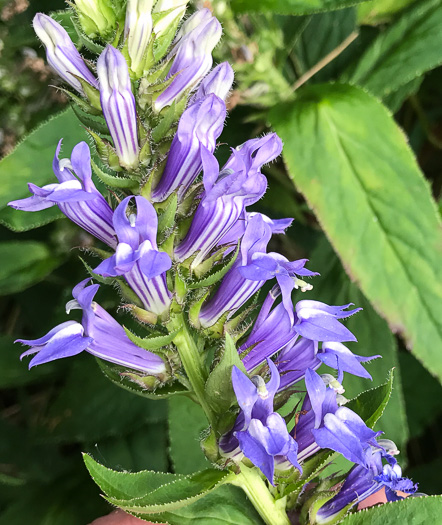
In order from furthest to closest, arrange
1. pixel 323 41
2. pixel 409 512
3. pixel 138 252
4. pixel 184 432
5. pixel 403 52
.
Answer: pixel 323 41
pixel 403 52
pixel 184 432
pixel 409 512
pixel 138 252

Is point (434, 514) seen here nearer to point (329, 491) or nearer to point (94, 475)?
point (329, 491)

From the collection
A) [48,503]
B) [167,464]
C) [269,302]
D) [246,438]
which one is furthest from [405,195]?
[48,503]

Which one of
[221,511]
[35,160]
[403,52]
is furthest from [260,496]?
[403,52]

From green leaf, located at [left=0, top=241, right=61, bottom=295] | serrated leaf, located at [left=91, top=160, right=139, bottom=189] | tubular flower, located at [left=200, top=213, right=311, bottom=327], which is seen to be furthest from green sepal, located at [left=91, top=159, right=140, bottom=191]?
green leaf, located at [left=0, top=241, right=61, bottom=295]

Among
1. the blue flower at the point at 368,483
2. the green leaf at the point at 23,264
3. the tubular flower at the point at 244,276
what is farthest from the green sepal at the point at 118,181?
the green leaf at the point at 23,264

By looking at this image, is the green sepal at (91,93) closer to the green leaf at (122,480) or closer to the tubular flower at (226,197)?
the tubular flower at (226,197)

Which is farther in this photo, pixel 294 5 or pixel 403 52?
pixel 403 52

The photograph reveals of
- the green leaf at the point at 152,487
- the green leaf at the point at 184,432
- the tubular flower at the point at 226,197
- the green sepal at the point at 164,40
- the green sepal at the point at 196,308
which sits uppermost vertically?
the green sepal at the point at 164,40

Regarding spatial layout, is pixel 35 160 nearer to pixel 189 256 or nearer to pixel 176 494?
pixel 189 256
